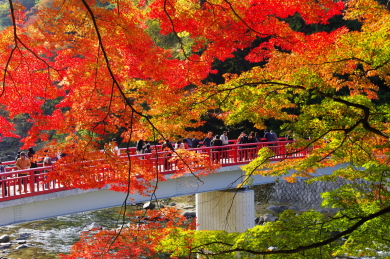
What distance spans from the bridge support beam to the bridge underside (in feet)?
1.64

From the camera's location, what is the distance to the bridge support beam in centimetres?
1441

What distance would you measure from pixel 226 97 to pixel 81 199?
6481mm

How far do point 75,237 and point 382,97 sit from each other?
675 inches

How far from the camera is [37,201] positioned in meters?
11.0

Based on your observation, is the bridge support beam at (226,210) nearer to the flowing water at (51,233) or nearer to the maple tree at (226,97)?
the maple tree at (226,97)

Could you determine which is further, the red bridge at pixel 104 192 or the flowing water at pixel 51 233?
the flowing water at pixel 51 233

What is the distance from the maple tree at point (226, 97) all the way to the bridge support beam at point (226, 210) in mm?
2449

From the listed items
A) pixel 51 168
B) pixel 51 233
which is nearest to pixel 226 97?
pixel 51 168

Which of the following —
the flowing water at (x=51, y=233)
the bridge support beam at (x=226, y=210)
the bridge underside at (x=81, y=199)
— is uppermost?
the bridge underside at (x=81, y=199)

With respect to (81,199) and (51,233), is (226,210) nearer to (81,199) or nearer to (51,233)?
(81,199)

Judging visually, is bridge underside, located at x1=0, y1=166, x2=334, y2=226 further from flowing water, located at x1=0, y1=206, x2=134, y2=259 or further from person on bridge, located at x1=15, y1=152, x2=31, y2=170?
flowing water, located at x1=0, y1=206, x2=134, y2=259

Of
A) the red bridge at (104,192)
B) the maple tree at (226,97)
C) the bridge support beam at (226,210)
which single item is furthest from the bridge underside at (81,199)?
the maple tree at (226,97)

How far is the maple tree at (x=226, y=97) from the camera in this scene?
6.71 meters

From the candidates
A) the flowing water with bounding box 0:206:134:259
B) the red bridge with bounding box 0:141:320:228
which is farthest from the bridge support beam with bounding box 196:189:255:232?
the flowing water with bounding box 0:206:134:259
